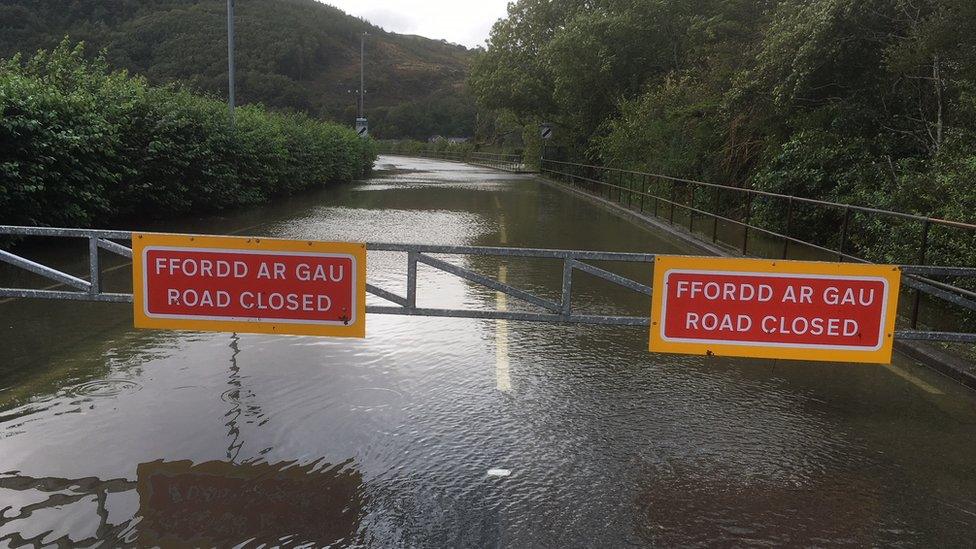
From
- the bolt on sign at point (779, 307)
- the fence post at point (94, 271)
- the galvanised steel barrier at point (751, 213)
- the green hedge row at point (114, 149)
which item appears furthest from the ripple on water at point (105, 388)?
the green hedge row at point (114, 149)

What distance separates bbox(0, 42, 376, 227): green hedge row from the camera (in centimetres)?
1153

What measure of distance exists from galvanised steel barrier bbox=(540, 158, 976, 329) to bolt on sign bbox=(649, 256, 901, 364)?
35cm

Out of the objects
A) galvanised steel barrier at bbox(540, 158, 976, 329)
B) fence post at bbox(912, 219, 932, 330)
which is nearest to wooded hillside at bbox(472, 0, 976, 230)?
galvanised steel barrier at bbox(540, 158, 976, 329)

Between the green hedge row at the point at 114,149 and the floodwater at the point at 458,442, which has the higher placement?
the green hedge row at the point at 114,149

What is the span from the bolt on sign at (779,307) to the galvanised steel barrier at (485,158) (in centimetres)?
5501

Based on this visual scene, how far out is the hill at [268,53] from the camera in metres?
73.1

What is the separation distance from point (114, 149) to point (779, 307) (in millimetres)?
12225

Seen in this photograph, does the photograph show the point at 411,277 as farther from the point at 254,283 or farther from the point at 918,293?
the point at 918,293

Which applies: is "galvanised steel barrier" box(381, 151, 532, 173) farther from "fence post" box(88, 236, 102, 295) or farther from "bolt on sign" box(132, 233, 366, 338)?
"bolt on sign" box(132, 233, 366, 338)

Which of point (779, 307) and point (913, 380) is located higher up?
point (779, 307)

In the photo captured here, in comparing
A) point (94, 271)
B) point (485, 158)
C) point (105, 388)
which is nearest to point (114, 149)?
point (94, 271)

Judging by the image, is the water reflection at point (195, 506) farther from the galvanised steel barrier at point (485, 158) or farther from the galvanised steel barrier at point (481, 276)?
the galvanised steel barrier at point (485, 158)

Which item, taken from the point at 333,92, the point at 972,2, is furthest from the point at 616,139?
the point at 333,92

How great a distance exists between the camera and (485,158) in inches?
3145
